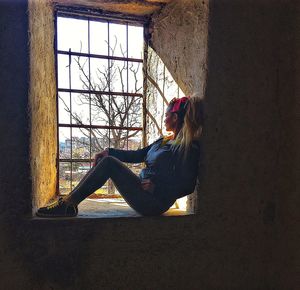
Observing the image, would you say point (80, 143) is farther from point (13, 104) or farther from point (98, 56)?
point (13, 104)

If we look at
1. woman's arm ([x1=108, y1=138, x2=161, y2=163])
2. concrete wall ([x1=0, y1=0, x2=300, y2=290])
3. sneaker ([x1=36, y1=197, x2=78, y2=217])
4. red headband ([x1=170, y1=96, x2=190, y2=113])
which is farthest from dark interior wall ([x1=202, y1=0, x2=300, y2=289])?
sneaker ([x1=36, y1=197, x2=78, y2=217])

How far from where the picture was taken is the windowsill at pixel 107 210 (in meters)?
1.85

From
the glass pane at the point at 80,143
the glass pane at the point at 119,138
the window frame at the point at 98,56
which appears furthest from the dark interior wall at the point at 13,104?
the glass pane at the point at 119,138

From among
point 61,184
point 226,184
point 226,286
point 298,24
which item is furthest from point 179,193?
point 298,24

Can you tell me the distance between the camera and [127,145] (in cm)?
263

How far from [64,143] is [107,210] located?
2.48 feet

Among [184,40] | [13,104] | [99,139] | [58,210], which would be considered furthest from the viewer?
[99,139]

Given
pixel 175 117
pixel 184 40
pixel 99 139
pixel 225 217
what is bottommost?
pixel 225 217

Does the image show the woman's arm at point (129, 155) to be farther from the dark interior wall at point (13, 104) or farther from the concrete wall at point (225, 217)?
the dark interior wall at point (13, 104)

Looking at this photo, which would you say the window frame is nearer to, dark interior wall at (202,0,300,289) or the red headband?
the red headband

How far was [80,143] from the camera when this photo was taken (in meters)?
2.54

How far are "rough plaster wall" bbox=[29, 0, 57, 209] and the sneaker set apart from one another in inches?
2.4

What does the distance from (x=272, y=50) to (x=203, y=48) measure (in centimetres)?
47

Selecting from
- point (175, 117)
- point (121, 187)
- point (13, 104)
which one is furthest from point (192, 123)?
point (13, 104)
